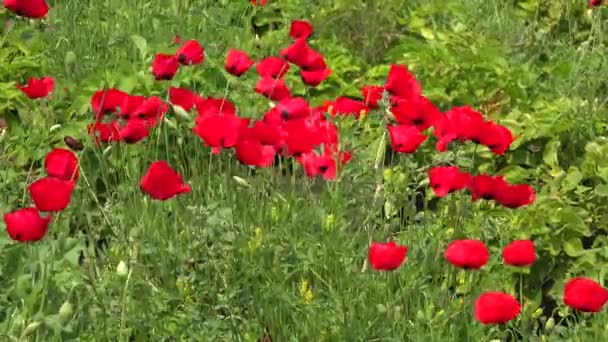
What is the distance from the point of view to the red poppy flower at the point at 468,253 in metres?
2.49

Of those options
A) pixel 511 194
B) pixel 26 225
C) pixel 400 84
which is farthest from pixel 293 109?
pixel 26 225

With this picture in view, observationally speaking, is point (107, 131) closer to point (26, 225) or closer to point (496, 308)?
point (26, 225)

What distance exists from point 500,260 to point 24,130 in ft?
4.81

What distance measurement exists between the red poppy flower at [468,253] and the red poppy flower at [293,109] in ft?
2.24

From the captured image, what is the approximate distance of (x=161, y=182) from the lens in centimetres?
261

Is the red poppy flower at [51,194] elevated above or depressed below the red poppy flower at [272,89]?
above

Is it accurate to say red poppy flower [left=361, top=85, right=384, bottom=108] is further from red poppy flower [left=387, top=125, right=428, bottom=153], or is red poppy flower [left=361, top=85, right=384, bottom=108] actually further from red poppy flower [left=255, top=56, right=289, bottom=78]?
red poppy flower [left=387, top=125, right=428, bottom=153]

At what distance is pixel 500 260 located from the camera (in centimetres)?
322

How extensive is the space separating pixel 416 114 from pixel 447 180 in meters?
0.30

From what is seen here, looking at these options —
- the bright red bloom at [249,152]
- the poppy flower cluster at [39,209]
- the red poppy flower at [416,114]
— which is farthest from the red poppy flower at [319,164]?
the poppy flower cluster at [39,209]

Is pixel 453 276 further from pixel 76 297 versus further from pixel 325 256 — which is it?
pixel 76 297

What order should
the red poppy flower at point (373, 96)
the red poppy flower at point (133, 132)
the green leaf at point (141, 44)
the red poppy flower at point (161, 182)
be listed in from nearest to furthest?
1. the red poppy flower at point (161, 182)
2. the red poppy flower at point (133, 132)
3. the red poppy flower at point (373, 96)
4. the green leaf at point (141, 44)

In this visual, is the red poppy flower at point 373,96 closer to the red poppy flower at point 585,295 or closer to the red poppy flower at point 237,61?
the red poppy flower at point 237,61

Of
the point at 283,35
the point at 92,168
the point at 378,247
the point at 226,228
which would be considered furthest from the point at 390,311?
the point at 283,35
